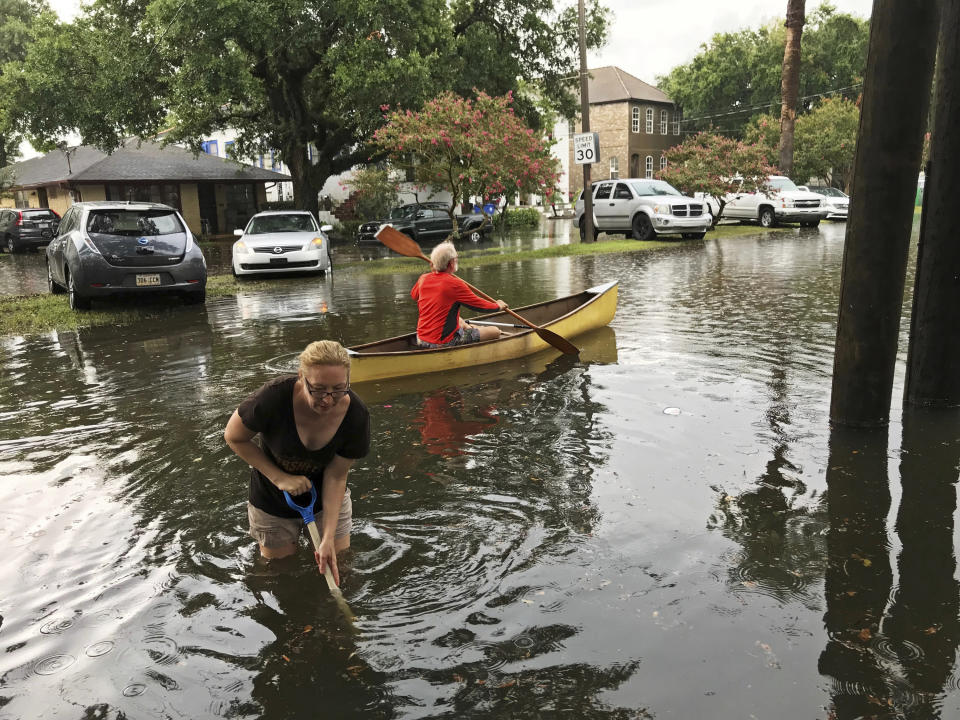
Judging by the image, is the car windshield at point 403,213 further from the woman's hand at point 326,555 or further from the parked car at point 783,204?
the woman's hand at point 326,555

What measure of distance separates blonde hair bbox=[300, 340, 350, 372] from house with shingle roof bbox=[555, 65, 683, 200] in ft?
193

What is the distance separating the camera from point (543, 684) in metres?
3.34

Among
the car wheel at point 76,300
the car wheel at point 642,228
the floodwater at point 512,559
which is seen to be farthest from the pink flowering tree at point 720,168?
the floodwater at point 512,559

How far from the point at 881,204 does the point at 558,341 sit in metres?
4.28

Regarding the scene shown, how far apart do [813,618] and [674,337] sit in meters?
6.96

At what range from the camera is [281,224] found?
19.4 m

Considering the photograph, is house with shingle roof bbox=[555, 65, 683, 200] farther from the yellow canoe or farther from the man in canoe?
the man in canoe

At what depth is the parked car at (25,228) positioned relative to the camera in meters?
33.7

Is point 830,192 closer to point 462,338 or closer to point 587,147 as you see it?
point 587,147

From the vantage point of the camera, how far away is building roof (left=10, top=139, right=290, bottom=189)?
3697 cm

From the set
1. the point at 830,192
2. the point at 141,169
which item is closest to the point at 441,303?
the point at 830,192

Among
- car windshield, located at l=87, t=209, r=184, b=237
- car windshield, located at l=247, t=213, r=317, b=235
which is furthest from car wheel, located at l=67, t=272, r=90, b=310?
car windshield, located at l=247, t=213, r=317, b=235

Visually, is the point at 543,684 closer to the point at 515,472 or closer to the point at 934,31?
the point at 515,472

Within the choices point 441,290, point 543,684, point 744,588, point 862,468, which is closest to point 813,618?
point 744,588
